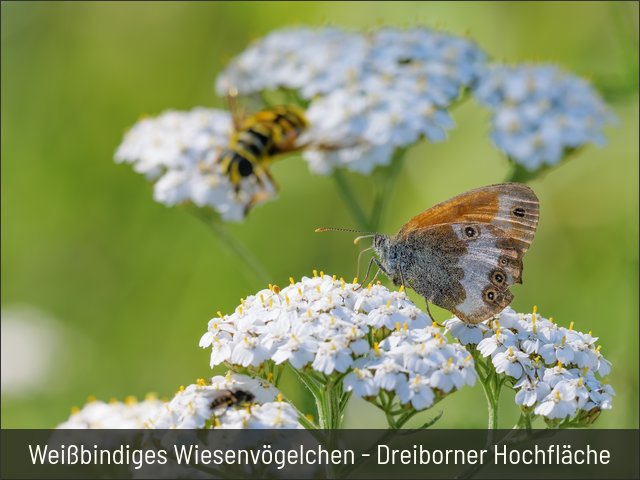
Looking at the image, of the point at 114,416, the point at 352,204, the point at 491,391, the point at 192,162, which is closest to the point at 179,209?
the point at 192,162

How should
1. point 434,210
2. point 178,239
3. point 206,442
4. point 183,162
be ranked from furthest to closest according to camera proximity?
point 178,239, point 183,162, point 434,210, point 206,442

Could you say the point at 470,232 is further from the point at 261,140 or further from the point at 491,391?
the point at 261,140

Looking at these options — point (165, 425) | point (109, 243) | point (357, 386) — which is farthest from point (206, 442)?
point (109, 243)

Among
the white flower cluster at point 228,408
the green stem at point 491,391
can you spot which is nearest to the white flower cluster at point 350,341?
the white flower cluster at point 228,408

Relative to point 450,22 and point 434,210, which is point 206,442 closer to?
point 434,210
